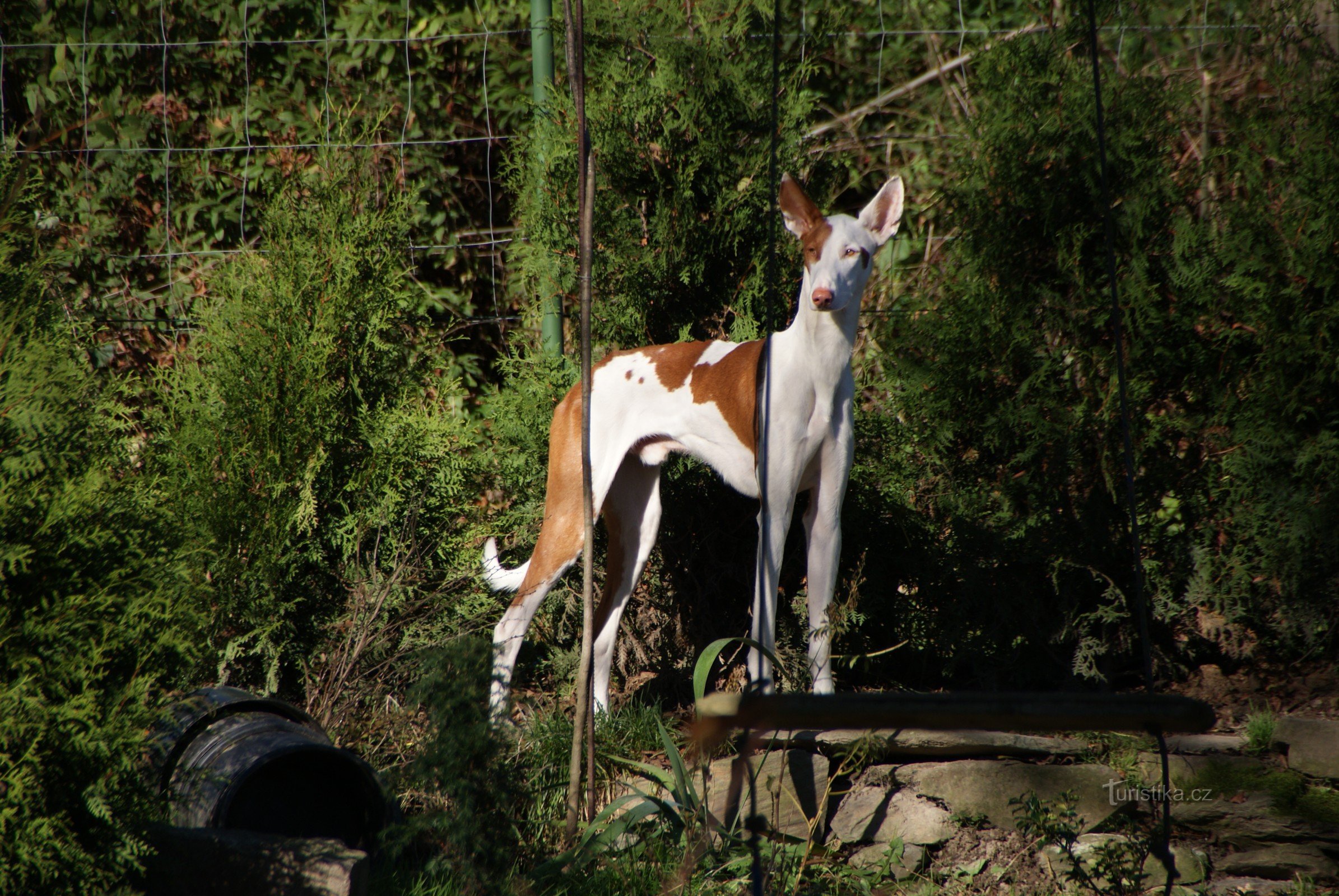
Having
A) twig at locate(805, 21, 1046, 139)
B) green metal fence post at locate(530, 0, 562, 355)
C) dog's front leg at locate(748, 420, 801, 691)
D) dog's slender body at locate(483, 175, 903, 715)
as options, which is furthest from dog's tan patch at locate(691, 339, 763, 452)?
twig at locate(805, 21, 1046, 139)

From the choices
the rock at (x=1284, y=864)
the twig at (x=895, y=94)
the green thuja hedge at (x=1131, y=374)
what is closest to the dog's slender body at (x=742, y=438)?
the green thuja hedge at (x=1131, y=374)

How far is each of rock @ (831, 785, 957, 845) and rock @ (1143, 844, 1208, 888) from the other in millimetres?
621

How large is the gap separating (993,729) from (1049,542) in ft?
9.29

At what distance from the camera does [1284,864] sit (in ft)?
10.4

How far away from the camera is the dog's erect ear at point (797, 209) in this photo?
10.8 ft

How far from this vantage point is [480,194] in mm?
6375

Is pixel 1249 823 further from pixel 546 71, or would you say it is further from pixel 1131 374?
pixel 546 71

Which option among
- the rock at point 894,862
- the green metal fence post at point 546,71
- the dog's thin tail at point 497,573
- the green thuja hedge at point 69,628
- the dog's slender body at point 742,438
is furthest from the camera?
the green metal fence post at point 546,71

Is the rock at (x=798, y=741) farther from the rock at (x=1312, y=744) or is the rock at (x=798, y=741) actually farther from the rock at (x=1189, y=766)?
the rock at (x=1312, y=744)

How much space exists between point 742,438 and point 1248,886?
2.18 metres

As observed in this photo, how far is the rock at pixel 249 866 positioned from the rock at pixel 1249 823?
2688 mm

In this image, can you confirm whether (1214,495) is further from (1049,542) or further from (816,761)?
(816,761)

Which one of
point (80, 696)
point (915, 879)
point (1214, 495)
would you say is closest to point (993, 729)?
point (80, 696)

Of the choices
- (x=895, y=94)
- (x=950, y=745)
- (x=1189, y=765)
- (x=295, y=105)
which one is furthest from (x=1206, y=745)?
(x=295, y=105)
